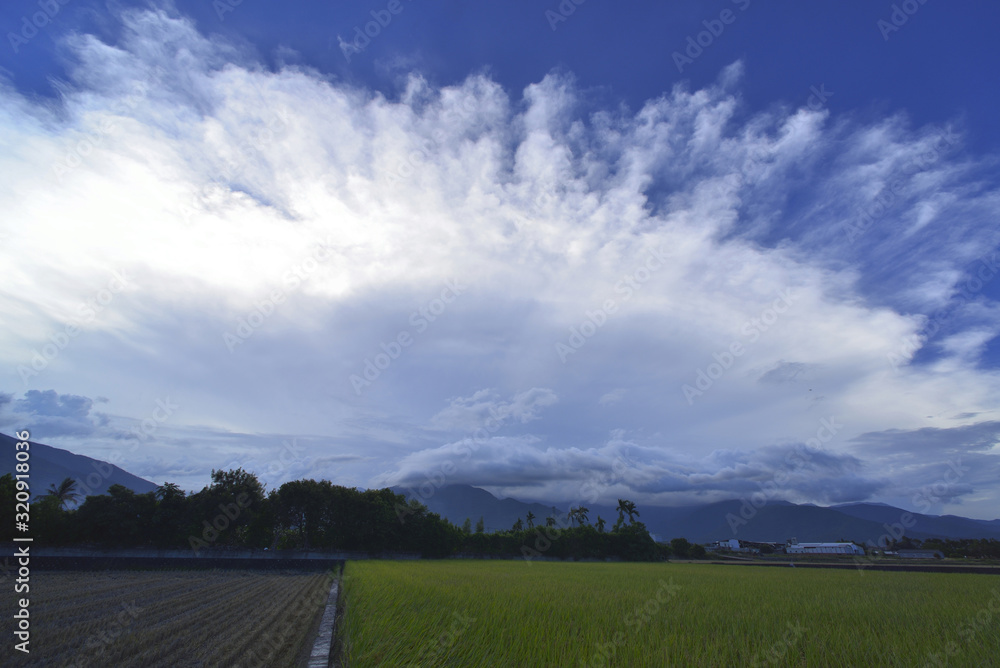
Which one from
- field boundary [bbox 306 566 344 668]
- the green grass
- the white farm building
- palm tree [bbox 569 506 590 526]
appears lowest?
the white farm building

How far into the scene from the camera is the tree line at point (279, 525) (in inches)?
1667

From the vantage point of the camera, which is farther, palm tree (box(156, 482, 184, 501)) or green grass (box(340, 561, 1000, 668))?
palm tree (box(156, 482, 184, 501))

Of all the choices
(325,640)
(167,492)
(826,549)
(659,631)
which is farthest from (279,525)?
(826,549)

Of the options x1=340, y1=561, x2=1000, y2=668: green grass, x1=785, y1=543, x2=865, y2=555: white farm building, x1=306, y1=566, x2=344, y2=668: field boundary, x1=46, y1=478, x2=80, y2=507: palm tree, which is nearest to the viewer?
x1=340, y1=561, x2=1000, y2=668: green grass

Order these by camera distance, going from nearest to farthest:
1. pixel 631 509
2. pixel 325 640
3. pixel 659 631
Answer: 1. pixel 659 631
2. pixel 325 640
3. pixel 631 509

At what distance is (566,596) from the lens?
1365 cm

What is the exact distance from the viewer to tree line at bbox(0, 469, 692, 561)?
42.3 metres

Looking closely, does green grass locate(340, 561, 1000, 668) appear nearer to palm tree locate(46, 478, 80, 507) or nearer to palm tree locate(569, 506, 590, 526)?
palm tree locate(46, 478, 80, 507)

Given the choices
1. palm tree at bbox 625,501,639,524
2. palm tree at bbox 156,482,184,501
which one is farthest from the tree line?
palm tree at bbox 625,501,639,524

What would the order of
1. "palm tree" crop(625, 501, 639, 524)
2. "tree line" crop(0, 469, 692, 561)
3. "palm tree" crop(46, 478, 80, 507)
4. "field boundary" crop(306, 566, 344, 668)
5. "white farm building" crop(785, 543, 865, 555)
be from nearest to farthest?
"field boundary" crop(306, 566, 344, 668) → "tree line" crop(0, 469, 692, 561) → "palm tree" crop(46, 478, 80, 507) → "palm tree" crop(625, 501, 639, 524) → "white farm building" crop(785, 543, 865, 555)

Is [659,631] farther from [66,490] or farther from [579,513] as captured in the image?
[579,513]

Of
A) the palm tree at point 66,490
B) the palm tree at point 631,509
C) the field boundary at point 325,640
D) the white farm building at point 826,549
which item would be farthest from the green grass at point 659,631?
the white farm building at point 826,549

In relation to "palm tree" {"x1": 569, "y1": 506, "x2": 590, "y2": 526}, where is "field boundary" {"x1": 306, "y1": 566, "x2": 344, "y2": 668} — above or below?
below

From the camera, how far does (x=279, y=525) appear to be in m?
54.0
